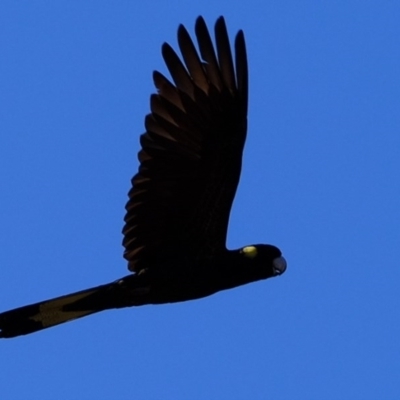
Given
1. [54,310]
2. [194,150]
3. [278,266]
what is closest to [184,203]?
[194,150]

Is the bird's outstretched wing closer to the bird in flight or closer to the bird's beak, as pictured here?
the bird in flight

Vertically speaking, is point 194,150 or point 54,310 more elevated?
point 194,150

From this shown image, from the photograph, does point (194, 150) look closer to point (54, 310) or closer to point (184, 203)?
point (184, 203)

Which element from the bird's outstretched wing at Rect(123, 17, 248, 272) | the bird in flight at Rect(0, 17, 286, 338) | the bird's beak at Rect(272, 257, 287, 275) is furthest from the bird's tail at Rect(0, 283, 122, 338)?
the bird's beak at Rect(272, 257, 287, 275)

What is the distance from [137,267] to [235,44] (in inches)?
85.9

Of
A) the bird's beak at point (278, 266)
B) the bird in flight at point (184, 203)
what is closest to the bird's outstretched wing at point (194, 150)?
the bird in flight at point (184, 203)

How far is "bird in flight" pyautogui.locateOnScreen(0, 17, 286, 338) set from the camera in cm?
5016

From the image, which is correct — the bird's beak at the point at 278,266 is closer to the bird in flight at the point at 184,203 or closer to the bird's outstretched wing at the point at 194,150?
the bird in flight at the point at 184,203

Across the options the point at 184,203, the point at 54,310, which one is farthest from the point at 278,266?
the point at 54,310

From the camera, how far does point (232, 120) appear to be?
165ft

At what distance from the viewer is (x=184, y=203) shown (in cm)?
5031

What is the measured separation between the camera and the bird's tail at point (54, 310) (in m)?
50.3

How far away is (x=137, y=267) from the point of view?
5047 cm

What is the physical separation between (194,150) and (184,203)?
467mm
